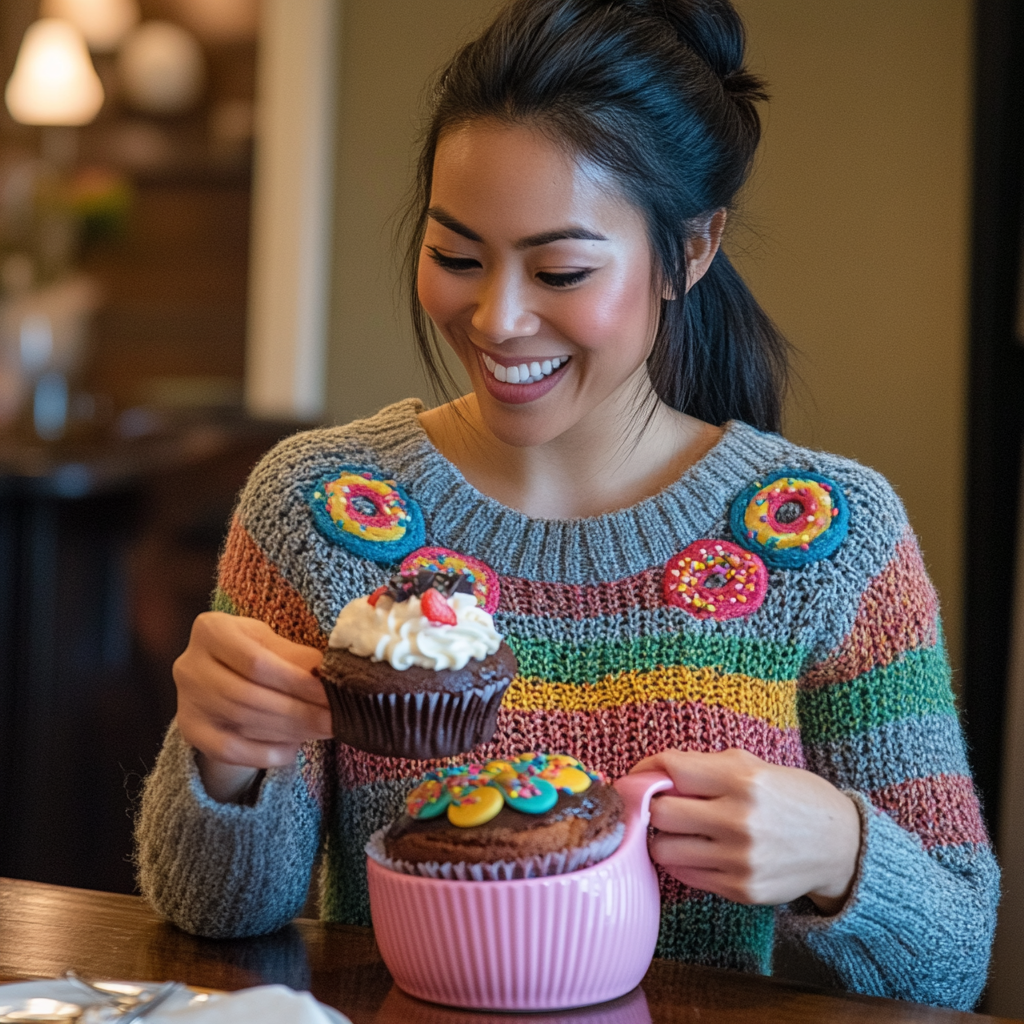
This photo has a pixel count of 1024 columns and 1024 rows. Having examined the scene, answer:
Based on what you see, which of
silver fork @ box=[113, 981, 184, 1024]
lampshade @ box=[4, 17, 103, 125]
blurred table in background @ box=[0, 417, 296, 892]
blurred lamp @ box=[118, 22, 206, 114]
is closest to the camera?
silver fork @ box=[113, 981, 184, 1024]

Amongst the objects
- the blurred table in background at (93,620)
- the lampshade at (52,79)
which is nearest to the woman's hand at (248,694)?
the blurred table in background at (93,620)

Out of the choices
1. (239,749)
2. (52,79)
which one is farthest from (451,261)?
(52,79)

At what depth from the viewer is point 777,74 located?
8.67 ft

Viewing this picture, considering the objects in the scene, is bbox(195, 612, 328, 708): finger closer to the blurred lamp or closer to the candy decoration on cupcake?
the candy decoration on cupcake

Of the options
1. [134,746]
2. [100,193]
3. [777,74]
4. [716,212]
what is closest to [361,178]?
[777,74]

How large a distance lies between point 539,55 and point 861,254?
1584 millimetres

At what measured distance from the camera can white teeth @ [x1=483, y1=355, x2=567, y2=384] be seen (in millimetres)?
1156

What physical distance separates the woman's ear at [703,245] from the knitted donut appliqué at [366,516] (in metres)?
0.35

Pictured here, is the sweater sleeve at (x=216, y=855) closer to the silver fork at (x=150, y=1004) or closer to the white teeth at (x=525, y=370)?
the silver fork at (x=150, y=1004)

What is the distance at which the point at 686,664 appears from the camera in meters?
1.21

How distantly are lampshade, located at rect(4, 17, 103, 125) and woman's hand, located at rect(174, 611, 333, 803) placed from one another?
12.7 feet

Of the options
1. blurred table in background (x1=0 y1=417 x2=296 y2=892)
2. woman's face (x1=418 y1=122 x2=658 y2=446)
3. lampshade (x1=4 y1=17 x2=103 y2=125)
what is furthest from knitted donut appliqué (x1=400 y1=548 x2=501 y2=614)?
lampshade (x1=4 y1=17 x2=103 y2=125)

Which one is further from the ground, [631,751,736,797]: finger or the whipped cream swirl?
the whipped cream swirl

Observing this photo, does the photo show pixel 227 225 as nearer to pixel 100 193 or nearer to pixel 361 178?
pixel 100 193
